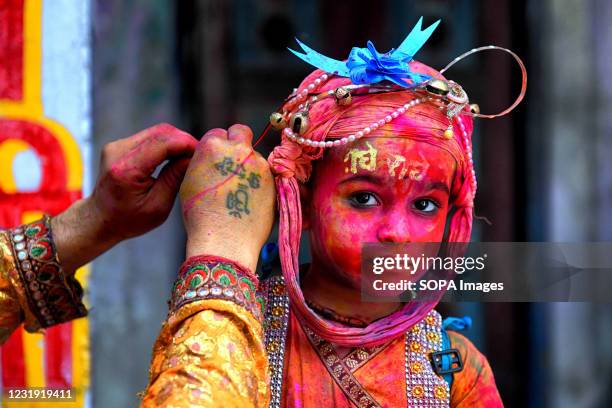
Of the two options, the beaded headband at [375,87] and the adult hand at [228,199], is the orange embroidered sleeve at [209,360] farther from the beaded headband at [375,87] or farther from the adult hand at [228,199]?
the beaded headband at [375,87]

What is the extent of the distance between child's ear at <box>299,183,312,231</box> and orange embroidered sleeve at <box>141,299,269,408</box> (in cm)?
38

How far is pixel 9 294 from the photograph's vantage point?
7.25 ft

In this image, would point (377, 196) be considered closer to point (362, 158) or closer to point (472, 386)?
A: point (362, 158)

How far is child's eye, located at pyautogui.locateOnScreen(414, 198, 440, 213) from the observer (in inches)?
80.0

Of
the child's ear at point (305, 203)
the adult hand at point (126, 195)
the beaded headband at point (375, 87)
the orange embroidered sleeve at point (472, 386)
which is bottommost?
the orange embroidered sleeve at point (472, 386)

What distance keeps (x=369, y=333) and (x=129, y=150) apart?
67cm

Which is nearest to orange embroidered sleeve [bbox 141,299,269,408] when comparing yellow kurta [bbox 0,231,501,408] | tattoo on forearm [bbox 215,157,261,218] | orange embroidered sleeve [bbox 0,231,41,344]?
yellow kurta [bbox 0,231,501,408]

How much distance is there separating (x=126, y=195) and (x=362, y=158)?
1.83 feet

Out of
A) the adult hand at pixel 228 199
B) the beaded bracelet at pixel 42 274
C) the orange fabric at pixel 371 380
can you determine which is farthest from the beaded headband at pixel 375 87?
the beaded bracelet at pixel 42 274

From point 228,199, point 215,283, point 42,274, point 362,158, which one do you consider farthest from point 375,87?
point 42,274

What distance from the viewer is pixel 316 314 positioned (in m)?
2.04

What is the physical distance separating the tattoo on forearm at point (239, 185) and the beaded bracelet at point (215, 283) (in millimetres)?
122

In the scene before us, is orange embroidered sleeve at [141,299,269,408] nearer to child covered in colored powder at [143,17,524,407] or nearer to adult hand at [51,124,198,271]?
child covered in colored powder at [143,17,524,407]

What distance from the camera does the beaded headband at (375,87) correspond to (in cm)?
198
